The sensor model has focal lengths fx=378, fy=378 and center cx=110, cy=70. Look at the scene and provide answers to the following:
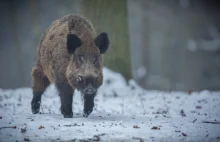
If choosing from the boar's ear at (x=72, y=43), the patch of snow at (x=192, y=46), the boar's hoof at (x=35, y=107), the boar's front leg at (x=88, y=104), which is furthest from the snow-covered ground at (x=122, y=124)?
the patch of snow at (x=192, y=46)

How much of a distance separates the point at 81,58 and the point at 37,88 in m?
1.89

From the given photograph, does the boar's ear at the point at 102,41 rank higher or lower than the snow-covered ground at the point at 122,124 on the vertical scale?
higher

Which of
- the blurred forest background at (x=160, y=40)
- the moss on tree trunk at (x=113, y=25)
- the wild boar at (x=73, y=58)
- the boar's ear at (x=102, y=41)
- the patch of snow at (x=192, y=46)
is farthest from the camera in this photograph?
the patch of snow at (x=192, y=46)

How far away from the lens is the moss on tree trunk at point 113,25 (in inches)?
412

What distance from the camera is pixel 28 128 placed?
5598mm

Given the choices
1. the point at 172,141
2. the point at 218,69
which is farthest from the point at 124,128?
the point at 218,69

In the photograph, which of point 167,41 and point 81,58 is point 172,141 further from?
point 167,41

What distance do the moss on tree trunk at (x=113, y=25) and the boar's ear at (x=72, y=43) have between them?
153 inches

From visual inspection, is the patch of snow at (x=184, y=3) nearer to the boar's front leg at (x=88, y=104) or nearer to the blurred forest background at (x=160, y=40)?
the blurred forest background at (x=160, y=40)

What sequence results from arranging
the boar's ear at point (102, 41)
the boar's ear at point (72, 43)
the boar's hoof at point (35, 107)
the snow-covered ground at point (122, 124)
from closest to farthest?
the snow-covered ground at point (122, 124) < the boar's ear at point (72, 43) < the boar's ear at point (102, 41) < the boar's hoof at point (35, 107)

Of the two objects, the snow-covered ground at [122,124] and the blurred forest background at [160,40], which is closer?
the snow-covered ground at [122,124]

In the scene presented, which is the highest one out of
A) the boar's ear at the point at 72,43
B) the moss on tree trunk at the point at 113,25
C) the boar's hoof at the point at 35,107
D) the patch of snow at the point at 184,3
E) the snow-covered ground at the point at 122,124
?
the patch of snow at the point at 184,3

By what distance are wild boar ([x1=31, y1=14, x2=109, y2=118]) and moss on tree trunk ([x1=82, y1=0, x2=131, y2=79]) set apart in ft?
9.74

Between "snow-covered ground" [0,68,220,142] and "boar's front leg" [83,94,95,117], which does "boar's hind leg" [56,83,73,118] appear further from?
"boar's front leg" [83,94,95,117]
